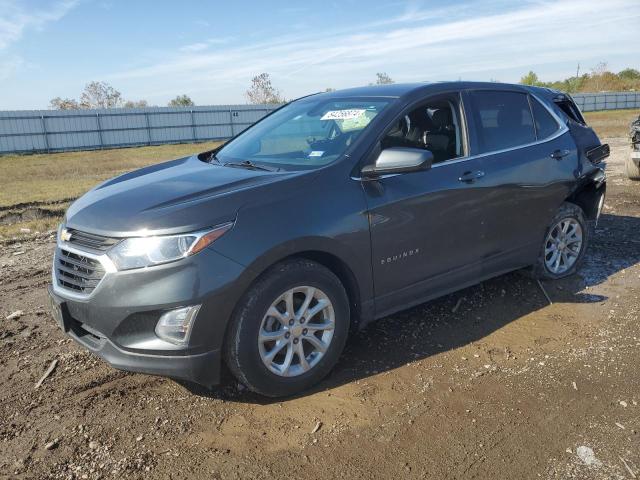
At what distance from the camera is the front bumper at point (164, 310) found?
2807 mm

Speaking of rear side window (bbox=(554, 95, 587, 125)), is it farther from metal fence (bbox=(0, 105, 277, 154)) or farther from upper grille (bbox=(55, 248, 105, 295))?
metal fence (bbox=(0, 105, 277, 154))

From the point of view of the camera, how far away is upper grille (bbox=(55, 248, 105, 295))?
2967 millimetres

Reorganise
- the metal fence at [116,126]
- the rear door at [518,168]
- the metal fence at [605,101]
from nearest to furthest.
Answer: the rear door at [518,168] → the metal fence at [116,126] → the metal fence at [605,101]

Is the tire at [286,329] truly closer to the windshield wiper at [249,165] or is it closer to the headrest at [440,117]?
the windshield wiper at [249,165]

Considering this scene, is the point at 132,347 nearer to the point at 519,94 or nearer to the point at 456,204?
the point at 456,204

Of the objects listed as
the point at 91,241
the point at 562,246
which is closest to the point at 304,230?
the point at 91,241

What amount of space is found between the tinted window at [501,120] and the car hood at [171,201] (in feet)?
5.82

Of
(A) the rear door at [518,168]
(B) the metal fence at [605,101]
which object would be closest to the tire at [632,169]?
(A) the rear door at [518,168]

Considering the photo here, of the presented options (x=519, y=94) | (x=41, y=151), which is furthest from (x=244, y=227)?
(x=41, y=151)

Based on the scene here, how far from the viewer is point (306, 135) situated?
399cm

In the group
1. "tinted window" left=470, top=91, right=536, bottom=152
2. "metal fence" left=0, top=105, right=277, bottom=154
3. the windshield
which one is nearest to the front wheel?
"tinted window" left=470, top=91, right=536, bottom=152

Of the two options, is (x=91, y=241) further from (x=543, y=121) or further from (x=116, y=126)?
(x=116, y=126)

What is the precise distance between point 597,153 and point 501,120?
1475mm

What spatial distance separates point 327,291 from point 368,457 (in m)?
0.98
